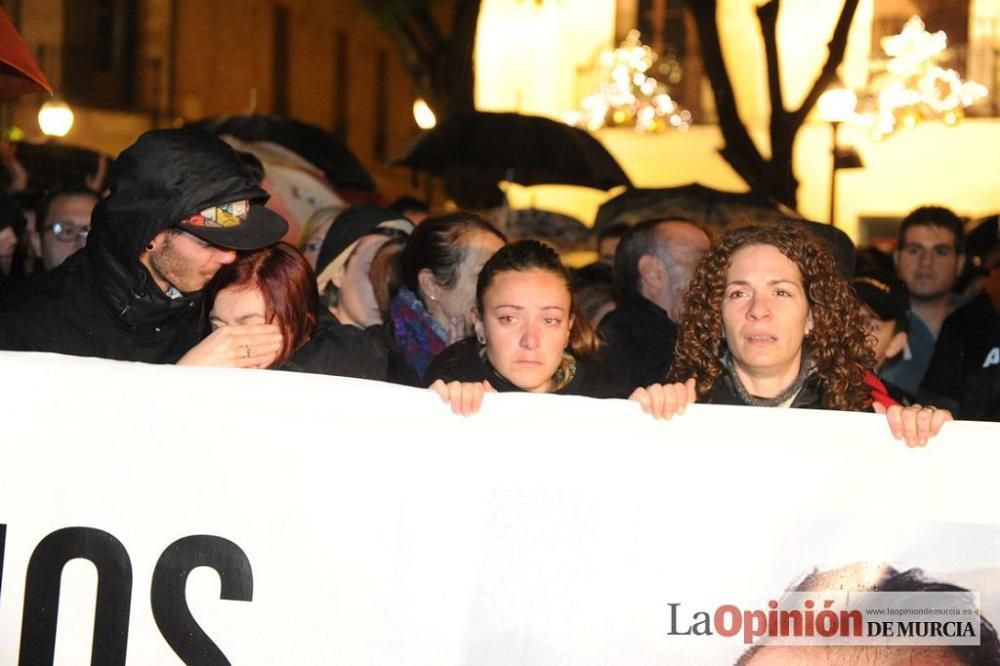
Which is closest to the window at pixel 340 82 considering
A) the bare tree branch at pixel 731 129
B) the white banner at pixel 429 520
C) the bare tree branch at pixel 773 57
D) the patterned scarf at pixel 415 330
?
the bare tree branch at pixel 731 129

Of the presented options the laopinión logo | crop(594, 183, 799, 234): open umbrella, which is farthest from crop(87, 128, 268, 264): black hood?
crop(594, 183, 799, 234): open umbrella

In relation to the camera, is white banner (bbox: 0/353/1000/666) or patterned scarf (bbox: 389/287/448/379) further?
patterned scarf (bbox: 389/287/448/379)

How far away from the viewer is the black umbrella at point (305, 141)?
1145 cm

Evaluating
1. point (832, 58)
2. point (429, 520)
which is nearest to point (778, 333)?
point (429, 520)

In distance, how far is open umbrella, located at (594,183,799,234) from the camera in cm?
841

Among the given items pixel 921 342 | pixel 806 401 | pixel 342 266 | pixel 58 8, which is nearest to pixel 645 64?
pixel 58 8

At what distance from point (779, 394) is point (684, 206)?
459 cm

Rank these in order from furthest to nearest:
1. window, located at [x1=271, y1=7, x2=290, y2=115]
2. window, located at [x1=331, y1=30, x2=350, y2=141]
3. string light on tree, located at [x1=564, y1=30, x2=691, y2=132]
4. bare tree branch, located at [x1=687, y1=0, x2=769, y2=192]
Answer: window, located at [x1=331, y1=30, x2=350, y2=141]
window, located at [x1=271, y1=7, x2=290, y2=115]
string light on tree, located at [x1=564, y1=30, x2=691, y2=132]
bare tree branch, located at [x1=687, y1=0, x2=769, y2=192]

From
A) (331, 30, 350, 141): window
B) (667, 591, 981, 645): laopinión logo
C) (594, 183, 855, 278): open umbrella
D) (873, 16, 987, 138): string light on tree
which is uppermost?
(331, 30, 350, 141): window

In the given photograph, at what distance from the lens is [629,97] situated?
2475cm

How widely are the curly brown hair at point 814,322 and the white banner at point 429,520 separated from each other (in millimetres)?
402

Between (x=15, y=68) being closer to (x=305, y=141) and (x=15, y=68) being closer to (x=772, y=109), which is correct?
(x=305, y=141)

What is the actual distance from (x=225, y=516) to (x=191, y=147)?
2.99 feet

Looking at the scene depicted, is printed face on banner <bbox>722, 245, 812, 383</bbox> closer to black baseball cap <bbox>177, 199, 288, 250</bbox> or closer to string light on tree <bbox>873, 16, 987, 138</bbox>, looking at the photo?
black baseball cap <bbox>177, 199, 288, 250</bbox>
